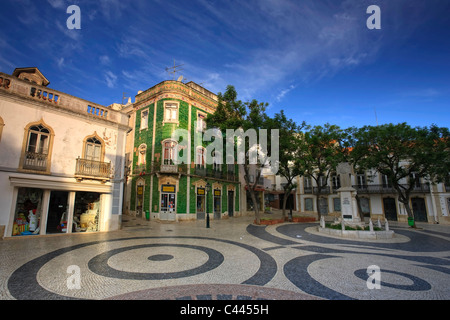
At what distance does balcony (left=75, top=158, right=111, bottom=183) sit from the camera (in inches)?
493

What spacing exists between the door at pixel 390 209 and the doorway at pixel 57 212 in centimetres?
3246

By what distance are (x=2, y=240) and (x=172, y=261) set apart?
8.96 m

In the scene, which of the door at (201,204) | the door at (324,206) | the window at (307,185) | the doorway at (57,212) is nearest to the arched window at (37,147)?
the doorway at (57,212)

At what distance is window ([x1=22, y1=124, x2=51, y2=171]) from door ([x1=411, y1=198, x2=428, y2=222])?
34334mm

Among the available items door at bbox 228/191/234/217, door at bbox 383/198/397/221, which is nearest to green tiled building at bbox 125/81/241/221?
door at bbox 228/191/234/217

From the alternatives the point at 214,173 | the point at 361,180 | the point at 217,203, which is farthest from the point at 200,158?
the point at 361,180

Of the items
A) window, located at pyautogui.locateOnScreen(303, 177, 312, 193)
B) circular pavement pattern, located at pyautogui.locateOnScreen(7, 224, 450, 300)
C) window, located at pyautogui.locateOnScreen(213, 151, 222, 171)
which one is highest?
window, located at pyautogui.locateOnScreen(213, 151, 222, 171)

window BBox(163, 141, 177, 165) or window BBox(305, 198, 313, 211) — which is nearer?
window BBox(163, 141, 177, 165)

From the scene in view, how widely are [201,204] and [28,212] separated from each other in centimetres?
1354

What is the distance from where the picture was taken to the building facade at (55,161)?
10633 mm

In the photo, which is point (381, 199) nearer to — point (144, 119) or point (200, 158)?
point (200, 158)

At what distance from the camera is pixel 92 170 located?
13.0 meters

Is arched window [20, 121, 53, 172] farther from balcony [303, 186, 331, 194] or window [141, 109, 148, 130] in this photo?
balcony [303, 186, 331, 194]
